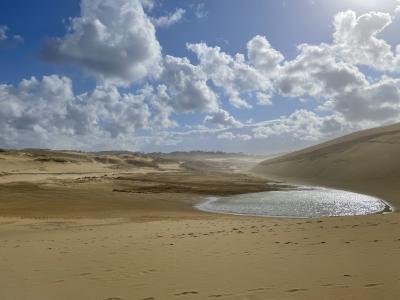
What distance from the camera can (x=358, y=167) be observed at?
46.8 m

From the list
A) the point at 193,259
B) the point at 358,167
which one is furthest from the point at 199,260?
the point at 358,167

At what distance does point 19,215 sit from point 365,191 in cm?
2729

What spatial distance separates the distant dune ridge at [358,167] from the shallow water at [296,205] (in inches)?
107

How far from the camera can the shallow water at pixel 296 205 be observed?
76.9 feet

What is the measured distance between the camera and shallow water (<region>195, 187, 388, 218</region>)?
2344 centimetres

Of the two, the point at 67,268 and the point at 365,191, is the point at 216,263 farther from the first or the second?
the point at 365,191

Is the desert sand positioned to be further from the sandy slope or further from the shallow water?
the shallow water

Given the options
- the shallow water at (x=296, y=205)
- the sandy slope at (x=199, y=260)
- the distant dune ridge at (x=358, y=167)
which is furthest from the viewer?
the distant dune ridge at (x=358, y=167)

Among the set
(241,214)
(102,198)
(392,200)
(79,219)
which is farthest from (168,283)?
(392,200)

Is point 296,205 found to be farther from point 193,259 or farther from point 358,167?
point 358,167

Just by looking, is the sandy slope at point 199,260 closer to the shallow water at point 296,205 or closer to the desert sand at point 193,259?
the desert sand at point 193,259

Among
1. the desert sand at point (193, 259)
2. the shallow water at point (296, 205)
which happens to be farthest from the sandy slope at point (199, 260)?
the shallow water at point (296, 205)

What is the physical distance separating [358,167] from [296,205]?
2350 centimetres

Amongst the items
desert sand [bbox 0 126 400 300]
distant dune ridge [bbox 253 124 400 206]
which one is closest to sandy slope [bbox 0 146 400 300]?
desert sand [bbox 0 126 400 300]
